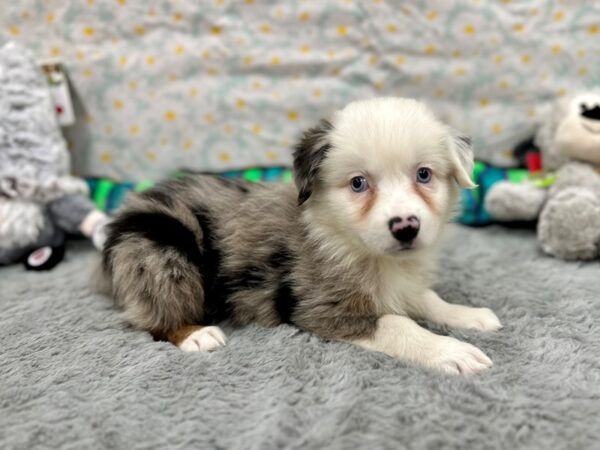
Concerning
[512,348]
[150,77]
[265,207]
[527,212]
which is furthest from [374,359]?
[150,77]

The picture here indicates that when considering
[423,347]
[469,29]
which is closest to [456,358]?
[423,347]

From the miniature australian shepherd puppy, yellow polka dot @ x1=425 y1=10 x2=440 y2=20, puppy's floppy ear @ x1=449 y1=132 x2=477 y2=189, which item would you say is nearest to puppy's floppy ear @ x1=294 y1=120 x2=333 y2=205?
the miniature australian shepherd puppy

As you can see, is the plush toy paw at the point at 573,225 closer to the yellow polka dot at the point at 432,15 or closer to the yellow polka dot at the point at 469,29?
the yellow polka dot at the point at 469,29

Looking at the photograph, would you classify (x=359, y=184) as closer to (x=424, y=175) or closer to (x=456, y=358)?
(x=424, y=175)

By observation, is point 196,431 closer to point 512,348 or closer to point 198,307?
point 198,307

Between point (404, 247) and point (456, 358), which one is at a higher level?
point (404, 247)
